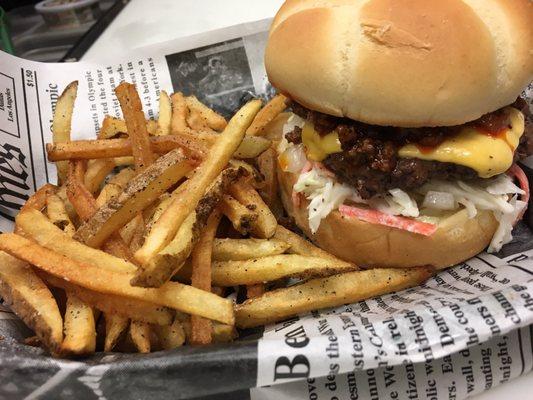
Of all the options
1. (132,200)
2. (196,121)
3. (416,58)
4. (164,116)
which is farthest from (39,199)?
(416,58)

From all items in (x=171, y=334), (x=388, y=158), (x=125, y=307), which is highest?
(x=388, y=158)

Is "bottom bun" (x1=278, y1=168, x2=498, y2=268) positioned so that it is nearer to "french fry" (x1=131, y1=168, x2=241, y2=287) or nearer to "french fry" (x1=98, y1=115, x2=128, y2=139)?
"french fry" (x1=131, y1=168, x2=241, y2=287)

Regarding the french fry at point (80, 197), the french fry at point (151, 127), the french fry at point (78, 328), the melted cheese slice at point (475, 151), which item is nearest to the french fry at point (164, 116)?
the french fry at point (151, 127)

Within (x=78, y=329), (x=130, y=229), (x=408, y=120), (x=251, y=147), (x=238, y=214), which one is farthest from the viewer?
(x=251, y=147)

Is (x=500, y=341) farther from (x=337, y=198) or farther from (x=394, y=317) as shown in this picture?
(x=337, y=198)

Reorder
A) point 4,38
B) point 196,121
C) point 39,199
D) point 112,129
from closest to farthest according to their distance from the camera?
point 39,199 → point 112,129 → point 196,121 → point 4,38

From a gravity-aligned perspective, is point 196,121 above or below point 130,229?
above

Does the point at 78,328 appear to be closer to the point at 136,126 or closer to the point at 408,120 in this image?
the point at 136,126

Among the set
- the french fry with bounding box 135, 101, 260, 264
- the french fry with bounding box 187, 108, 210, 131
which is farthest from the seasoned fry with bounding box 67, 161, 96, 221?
the french fry with bounding box 187, 108, 210, 131
